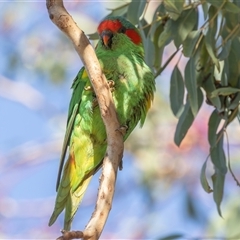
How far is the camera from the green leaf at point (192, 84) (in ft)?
8.08

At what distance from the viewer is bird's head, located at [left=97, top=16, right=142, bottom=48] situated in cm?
264

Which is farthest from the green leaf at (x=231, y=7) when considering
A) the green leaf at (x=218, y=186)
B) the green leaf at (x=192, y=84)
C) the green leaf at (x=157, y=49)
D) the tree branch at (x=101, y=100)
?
the tree branch at (x=101, y=100)

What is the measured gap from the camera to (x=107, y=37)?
→ 8.63 feet

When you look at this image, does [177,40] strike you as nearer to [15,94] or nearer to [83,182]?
[83,182]

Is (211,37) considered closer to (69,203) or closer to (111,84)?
(111,84)

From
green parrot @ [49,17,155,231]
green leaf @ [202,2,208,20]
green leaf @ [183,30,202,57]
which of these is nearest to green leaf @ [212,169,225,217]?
green parrot @ [49,17,155,231]

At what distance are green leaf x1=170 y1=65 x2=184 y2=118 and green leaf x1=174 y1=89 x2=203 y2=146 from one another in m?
0.03

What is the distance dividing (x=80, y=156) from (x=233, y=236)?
866 millimetres

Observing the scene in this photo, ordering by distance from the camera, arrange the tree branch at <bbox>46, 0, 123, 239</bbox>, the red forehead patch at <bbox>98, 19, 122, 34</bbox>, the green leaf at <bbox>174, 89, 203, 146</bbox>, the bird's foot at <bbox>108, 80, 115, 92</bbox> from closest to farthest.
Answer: the tree branch at <bbox>46, 0, 123, 239</bbox>, the bird's foot at <bbox>108, 80, 115, 92</bbox>, the green leaf at <bbox>174, 89, 203, 146</bbox>, the red forehead patch at <bbox>98, 19, 122, 34</bbox>

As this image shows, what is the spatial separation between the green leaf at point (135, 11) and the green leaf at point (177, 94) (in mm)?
261

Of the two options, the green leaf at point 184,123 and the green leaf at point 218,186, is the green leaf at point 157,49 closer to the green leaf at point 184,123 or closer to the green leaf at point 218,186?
the green leaf at point 184,123

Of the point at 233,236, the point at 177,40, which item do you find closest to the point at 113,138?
the point at 177,40

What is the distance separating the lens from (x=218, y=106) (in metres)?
2.49

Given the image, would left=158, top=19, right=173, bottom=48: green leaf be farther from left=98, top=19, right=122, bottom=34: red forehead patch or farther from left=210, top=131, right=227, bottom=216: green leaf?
left=210, top=131, right=227, bottom=216: green leaf
